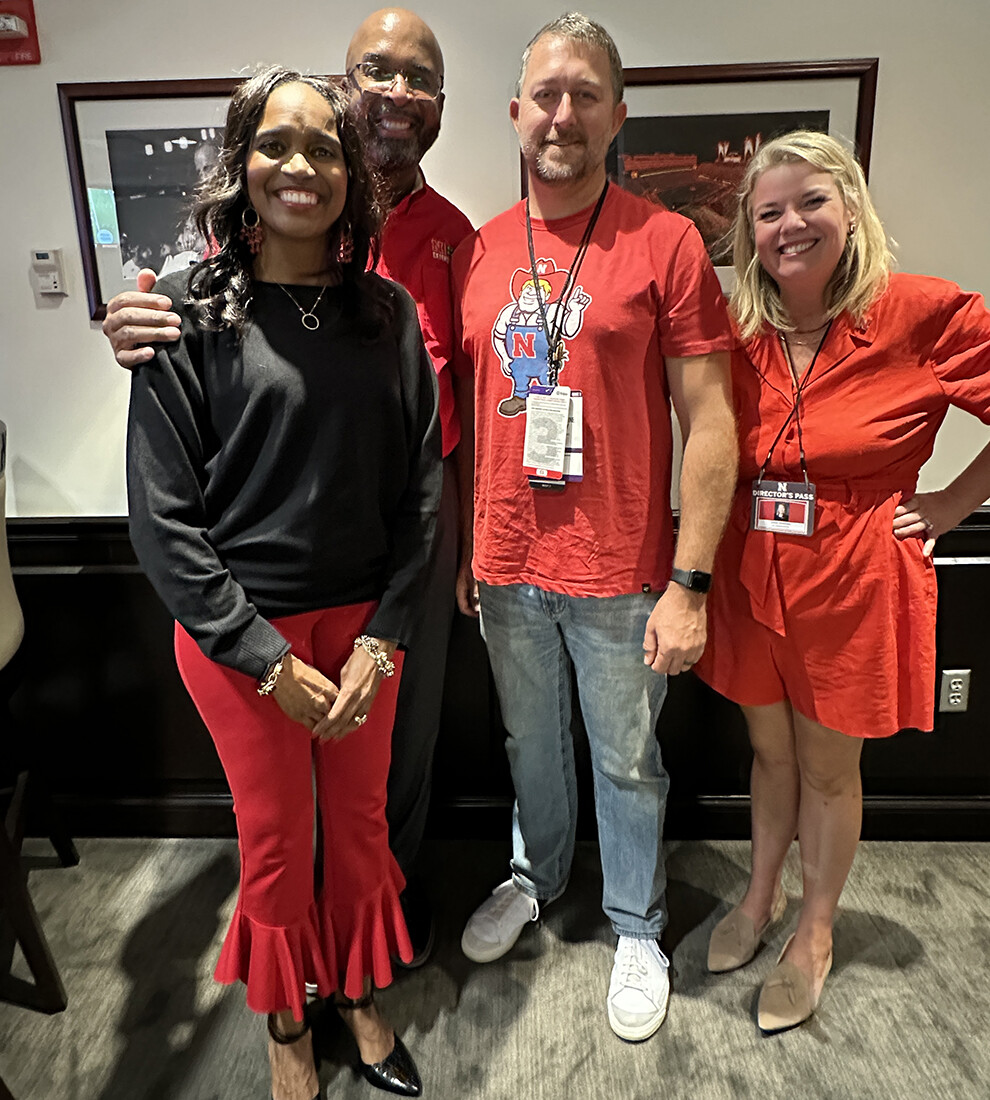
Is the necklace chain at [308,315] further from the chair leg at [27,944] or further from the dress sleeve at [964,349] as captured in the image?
the chair leg at [27,944]

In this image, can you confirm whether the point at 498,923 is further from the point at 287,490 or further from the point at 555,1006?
the point at 287,490

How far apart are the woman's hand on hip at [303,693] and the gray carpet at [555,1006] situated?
2.65ft

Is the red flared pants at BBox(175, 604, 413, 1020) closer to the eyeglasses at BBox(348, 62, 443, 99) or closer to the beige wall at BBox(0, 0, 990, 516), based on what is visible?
the eyeglasses at BBox(348, 62, 443, 99)

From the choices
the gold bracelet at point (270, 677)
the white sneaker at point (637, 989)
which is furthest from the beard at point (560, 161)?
the white sneaker at point (637, 989)

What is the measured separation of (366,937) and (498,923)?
18.6 inches

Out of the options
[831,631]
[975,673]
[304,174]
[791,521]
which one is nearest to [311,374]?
[304,174]

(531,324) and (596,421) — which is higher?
(531,324)

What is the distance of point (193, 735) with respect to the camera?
7.26 ft

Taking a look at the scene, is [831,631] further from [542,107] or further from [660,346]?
[542,107]

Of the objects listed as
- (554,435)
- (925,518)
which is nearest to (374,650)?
(554,435)

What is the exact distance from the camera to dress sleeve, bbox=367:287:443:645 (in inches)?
50.5

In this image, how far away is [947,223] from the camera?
75.2 inches

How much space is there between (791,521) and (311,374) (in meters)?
0.89

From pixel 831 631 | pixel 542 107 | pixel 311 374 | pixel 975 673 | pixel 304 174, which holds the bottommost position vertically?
pixel 975 673
